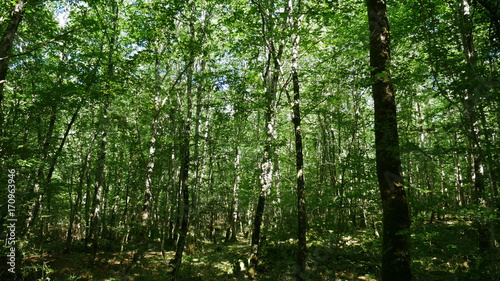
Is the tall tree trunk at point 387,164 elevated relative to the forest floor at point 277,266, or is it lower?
elevated

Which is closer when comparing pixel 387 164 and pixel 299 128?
pixel 387 164

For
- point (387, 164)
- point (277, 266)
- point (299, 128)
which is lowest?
point (277, 266)

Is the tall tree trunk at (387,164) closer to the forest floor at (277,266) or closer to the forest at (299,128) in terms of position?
the forest at (299,128)

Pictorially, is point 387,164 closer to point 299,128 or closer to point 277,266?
point 299,128

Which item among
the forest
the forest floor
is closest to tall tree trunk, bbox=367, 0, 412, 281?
the forest

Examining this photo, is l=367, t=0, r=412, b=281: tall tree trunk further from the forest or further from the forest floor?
the forest floor

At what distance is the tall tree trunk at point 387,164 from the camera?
3.70m

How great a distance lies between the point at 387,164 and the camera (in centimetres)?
402

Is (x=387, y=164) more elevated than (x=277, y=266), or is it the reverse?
(x=387, y=164)

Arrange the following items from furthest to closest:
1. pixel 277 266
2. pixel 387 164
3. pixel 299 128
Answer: pixel 277 266 → pixel 299 128 → pixel 387 164

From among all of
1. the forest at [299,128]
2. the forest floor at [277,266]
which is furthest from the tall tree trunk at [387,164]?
the forest floor at [277,266]

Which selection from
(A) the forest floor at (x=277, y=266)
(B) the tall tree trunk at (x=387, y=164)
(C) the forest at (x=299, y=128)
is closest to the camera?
(B) the tall tree trunk at (x=387, y=164)

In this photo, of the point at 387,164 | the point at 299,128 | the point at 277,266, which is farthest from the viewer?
the point at 277,266

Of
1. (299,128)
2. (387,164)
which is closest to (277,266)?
(299,128)
